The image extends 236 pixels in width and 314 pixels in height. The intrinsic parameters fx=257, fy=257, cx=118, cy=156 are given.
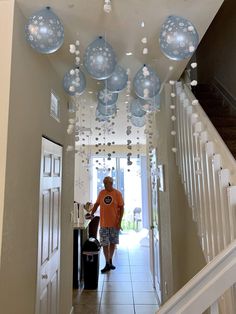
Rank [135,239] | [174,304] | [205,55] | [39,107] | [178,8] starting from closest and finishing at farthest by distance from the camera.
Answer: [174,304] → [178,8] → [39,107] → [205,55] → [135,239]

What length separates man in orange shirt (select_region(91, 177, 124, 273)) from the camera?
477 centimetres

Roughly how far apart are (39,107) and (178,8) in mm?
1213

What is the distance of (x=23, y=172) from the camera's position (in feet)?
5.50

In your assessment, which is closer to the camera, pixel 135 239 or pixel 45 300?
pixel 45 300

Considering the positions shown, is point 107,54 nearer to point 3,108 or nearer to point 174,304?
point 3,108

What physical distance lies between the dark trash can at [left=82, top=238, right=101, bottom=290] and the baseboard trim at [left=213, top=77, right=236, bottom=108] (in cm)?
295

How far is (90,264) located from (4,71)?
11.1ft

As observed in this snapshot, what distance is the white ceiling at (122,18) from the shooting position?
1643 millimetres

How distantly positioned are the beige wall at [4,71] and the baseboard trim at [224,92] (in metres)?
2.93

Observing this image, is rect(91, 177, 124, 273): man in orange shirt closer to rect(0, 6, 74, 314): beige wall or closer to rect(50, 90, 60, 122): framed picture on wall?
rect(50, 90, 60, 122): framed picture on wall

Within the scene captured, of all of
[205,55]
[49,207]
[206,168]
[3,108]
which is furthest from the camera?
[205,55]

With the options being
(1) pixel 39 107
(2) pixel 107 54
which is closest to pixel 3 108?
(1) pixel 39 107

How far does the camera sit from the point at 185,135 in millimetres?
2383

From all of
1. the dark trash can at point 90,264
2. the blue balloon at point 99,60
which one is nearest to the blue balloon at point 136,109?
the blue balloon at point 99,60
